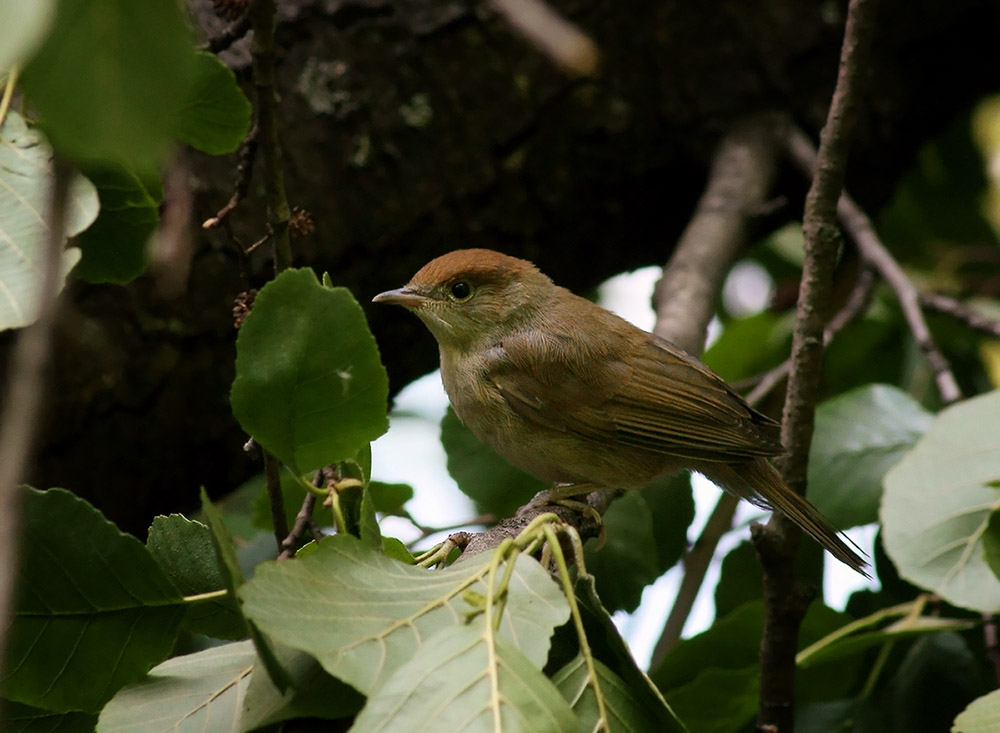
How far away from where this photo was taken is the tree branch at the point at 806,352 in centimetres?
238

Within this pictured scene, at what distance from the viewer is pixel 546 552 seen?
5.50 ft

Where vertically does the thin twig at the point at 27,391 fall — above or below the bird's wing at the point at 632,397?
above

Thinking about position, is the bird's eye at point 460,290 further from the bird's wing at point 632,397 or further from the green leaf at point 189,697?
the green leaf at point 189,697

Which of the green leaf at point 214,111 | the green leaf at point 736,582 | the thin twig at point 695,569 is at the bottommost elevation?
the thin twig at point 695,569

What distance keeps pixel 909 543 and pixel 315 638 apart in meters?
1.77

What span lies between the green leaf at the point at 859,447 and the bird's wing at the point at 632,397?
24 centimetres

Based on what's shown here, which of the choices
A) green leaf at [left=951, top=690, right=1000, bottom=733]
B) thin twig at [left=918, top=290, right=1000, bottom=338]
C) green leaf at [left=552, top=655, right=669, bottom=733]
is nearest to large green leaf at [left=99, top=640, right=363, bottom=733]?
green leaf at [left=552, top=655, right=669, bottom=733]

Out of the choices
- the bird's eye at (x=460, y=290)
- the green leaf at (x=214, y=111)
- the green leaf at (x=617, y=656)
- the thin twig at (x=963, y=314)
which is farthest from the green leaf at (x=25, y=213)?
the thin twig at (x=963, y=314)

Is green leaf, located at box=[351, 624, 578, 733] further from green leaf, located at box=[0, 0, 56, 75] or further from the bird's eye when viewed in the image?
the bird's eye

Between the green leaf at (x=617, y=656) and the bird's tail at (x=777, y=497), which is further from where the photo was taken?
the bird's tail at (x=777, y=497)

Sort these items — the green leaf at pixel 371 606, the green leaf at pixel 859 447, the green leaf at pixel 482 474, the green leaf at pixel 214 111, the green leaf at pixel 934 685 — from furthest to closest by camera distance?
1. the green leaf at pixel 482 474
2. the green leaf at pixel 859 447
3. the green leaf at pixel 934 685
4. the green leaf at pixel 214 111
5. the green leaf at pixel 371 606

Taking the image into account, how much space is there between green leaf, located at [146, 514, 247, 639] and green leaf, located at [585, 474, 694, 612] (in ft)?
4.14

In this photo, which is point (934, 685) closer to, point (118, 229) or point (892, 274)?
point (892, 274)

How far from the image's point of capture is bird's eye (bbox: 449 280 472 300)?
3.52 meters
